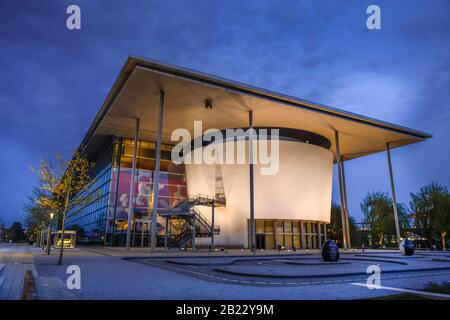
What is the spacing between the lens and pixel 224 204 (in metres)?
34.8

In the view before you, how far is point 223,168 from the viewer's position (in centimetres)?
3562

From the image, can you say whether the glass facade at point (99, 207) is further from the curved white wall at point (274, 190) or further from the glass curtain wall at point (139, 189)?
the curved white wall at point (274, 190)

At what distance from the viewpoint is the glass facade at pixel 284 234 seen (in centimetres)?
3459

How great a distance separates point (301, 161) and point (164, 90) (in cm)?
1711

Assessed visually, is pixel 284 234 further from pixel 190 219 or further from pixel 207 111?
pixel 207 111

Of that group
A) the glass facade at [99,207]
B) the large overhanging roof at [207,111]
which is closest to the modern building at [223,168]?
the large overhanging roof at [207,111]

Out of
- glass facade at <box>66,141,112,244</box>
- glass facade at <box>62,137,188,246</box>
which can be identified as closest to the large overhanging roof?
glass facade at <box>62,137,188,246</box>

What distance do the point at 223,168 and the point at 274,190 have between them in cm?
594

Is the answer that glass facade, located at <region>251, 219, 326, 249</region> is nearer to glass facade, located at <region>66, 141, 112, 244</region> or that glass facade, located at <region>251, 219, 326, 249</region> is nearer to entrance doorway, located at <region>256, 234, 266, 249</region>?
entrance doorway, located at <region>256, 234, 266, 249</region>

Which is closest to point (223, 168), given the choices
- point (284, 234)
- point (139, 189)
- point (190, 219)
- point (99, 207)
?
point (190, 219)
